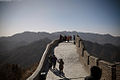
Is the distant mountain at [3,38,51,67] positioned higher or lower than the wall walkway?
lower

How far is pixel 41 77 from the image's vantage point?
1088 cm

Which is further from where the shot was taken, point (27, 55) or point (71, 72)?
point (27, 55)

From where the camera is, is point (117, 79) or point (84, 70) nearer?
point (117, 79)

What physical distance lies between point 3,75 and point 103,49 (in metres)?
88.9

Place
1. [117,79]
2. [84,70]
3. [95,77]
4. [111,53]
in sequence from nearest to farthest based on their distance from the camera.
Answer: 1. [95,77]
2. [117,79]
3. [84,70]
4. [111,53]

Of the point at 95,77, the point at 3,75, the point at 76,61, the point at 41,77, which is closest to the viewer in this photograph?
the point at 95,77

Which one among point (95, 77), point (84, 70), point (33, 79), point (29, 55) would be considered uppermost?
point (95, 77)

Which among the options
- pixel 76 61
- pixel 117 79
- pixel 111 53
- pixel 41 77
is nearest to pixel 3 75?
pixel 76 61

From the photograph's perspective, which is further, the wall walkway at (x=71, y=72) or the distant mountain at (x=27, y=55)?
the distant mountain at (x=27, y=55)

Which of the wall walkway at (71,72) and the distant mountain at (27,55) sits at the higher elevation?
the wall walkway at (71,72)

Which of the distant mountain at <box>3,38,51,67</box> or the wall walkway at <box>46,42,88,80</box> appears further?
the distant mountain at <box>3,38,51,67</box>

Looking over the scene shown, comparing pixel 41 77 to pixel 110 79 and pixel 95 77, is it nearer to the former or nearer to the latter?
pixel 110 79

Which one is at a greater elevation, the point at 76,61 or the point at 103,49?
the point at 76,61

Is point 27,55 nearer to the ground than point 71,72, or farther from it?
nearer to the ground
